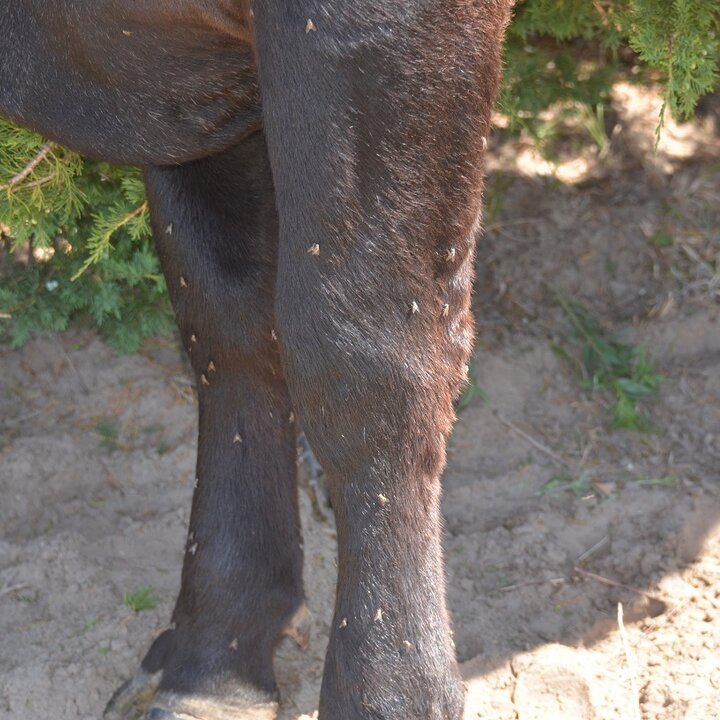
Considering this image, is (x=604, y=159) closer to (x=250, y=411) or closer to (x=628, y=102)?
(x=628, y=102)

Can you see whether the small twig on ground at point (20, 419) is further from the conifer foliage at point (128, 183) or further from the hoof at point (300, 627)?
the hoof at point (300, 627)

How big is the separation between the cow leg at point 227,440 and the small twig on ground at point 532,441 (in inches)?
44.1

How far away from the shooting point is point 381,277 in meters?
1.78

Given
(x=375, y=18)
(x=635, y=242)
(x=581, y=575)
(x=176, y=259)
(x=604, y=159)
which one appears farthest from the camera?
(x=604, y=159)

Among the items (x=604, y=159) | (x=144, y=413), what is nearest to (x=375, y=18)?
(x=144, y=413)

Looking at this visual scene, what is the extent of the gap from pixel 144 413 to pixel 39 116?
140cm

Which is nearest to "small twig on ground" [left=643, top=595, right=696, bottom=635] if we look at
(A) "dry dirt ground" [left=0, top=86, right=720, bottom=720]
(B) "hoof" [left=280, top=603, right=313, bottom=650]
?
(A) "dry dirt ground" [left=0, top=86, right=720, bottom=720]

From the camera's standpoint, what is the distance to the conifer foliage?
2791mm

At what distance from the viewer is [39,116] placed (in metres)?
2.17

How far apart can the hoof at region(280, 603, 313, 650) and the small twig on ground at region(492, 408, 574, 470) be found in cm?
Result: 104

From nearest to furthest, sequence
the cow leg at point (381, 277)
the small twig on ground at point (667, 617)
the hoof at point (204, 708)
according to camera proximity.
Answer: the cow leg at point (381, 277), the hoof at point (204, 708), the small twig on ground at point (667, 617)

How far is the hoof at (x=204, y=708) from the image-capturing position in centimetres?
234

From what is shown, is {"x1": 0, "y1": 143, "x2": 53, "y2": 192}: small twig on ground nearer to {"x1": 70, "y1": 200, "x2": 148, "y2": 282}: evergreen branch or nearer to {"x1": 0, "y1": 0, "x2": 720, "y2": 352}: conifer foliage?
{"x1": 0, "y1": 0, "x2": 720, "y2": 352}: conifer foliage

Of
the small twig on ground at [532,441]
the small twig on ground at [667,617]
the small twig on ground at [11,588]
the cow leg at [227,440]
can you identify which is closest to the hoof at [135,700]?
the cow leg at [227,440]
